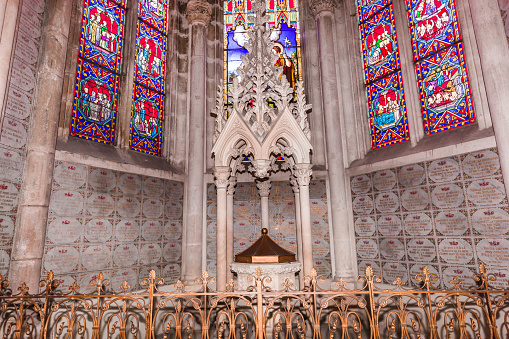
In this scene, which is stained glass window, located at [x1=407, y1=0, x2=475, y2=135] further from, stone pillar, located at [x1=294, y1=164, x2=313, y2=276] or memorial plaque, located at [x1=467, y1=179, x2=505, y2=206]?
stone pillar, located at [x1=294, y1=164, x2=313, y2=276]

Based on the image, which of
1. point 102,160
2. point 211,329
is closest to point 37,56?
point 102,160

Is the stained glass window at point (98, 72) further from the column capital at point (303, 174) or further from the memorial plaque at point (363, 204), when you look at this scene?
the memorial plaque at point (363, 204)

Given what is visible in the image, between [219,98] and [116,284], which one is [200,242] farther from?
[219,98]

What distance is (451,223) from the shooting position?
20.7 feet

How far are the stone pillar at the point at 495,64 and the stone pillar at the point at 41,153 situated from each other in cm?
808

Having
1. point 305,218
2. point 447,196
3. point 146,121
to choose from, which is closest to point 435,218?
point 447,196

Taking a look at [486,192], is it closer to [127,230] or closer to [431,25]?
[431,25]

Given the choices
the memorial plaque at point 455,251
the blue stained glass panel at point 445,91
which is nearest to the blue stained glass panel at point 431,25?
the blue stained glass panel at point 445,91

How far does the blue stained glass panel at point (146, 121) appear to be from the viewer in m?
8.30

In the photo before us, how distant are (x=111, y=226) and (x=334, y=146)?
5.68 metres

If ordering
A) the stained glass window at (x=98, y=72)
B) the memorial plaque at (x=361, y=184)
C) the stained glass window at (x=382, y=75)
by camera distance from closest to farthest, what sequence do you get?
the stained glass window at (x=98, y=72), the memorial plaque at (x=361, y=184), the stained glass window at (x=382, y=75)

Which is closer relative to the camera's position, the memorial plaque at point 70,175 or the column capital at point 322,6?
the memorial plaque at point 70,175

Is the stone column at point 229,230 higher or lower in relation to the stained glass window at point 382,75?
lower

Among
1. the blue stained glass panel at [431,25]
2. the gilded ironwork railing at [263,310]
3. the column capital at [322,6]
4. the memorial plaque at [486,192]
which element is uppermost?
the column capital at [322,6]
